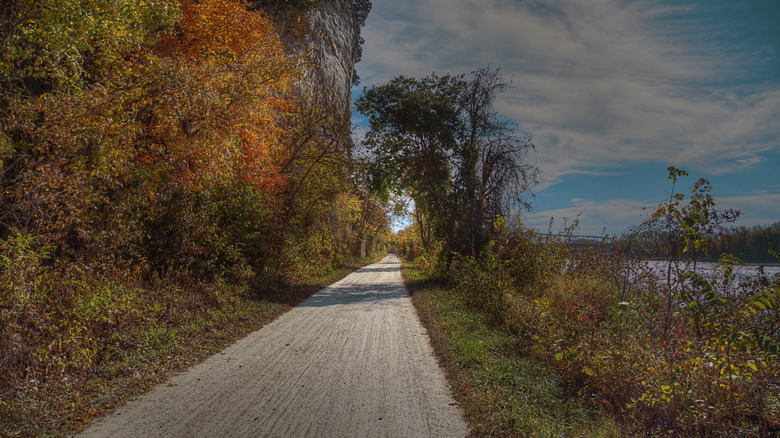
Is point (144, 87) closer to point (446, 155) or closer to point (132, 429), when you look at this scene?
point (132, 429)

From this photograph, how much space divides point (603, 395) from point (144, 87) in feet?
27.8

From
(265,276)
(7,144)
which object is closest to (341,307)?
(265,276)

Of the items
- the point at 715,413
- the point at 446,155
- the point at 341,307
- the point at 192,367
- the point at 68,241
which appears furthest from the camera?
the point at 446,155

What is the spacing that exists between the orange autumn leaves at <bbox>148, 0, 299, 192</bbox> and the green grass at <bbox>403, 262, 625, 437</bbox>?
19.9ft

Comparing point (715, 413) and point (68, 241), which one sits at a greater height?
point (68, 241)

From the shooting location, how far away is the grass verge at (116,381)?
11.4 ft

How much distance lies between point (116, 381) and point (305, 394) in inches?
91.2

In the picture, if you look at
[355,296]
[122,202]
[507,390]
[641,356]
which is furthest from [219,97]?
[641,356]

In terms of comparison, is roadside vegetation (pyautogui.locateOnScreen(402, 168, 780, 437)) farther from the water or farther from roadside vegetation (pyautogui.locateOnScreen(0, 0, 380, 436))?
roadside vegetation (pyautogui.locateOnScreen(0, 0, 380, 436))

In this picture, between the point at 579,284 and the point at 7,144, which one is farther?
the point at 579,284

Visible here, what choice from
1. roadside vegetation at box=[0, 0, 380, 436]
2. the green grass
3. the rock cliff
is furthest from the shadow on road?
the rock cliff

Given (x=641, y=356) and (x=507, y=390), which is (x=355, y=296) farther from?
(x=641, y=356)

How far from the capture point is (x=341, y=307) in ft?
33.8

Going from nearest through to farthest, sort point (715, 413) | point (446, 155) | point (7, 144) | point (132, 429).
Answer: point (715, 413), point (132, 429), point (7, 144), point (446, 155)
